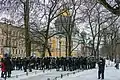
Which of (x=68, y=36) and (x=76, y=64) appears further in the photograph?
(x=68, y=36)

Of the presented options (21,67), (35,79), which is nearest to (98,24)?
(21,67)

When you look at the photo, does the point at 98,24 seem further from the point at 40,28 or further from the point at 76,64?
the point at 76,64

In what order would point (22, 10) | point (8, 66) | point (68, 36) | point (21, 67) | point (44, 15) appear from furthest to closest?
point (68, 36), point (44, 15), point (22, 10), point (21, 67), point (8, 66)

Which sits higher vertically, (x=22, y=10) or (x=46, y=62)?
(x=22, y=10)

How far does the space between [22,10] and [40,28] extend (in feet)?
29.4

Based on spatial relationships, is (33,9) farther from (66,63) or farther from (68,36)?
(68,36)

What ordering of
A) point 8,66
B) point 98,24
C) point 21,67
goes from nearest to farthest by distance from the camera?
1. point 8,66
2. point 21,67
3. point 98,24

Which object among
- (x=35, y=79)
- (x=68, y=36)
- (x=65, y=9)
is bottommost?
(x=35, y=79)

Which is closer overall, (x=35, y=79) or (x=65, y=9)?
(x=35, y=79)

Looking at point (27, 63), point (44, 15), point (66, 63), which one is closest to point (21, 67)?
point (27, 63)

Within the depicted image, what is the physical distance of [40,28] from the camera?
46.6 metres

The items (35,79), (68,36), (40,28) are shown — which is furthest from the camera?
(68,36)

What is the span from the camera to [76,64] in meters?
38.3

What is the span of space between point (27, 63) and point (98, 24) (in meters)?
27.6
